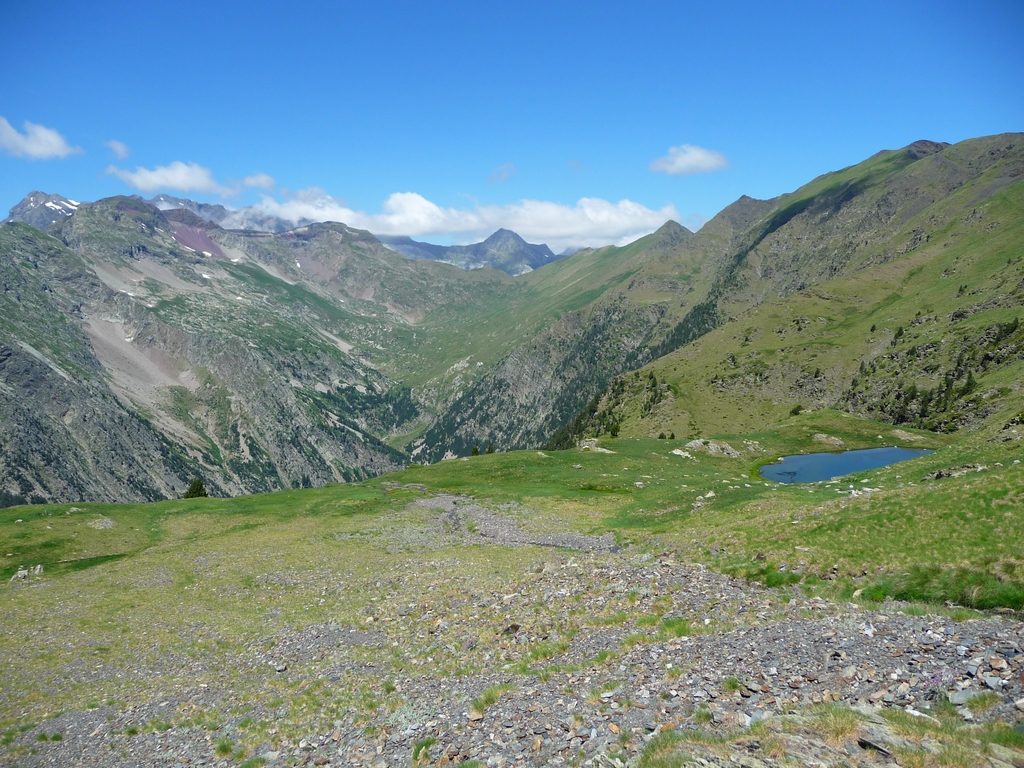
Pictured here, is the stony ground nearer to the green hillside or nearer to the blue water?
the green hillside

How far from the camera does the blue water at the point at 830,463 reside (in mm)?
87669

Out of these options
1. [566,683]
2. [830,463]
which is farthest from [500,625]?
[830,463]

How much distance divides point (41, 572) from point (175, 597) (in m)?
23.0

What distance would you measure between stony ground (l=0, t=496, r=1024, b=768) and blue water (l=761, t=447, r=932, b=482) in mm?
64876

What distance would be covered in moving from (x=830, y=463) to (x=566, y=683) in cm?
9213

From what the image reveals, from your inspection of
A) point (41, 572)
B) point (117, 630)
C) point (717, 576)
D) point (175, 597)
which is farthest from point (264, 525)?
point (717, 576)

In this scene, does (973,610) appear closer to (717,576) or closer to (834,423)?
(717,576)

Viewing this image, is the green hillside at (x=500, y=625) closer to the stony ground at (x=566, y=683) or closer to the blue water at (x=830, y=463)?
the stony ground at (x=566, y=683)

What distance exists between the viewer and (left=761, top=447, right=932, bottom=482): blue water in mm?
87669

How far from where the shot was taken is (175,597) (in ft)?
133

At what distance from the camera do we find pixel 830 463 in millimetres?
96000

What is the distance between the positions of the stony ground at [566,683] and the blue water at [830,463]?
213 feet

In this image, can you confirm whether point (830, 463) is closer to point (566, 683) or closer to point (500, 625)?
point (500, 625)

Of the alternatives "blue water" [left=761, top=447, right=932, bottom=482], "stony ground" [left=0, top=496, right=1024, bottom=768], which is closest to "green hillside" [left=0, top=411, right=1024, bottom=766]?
"stony ground" [left=0, top=496, right=1024, bottom=768]
